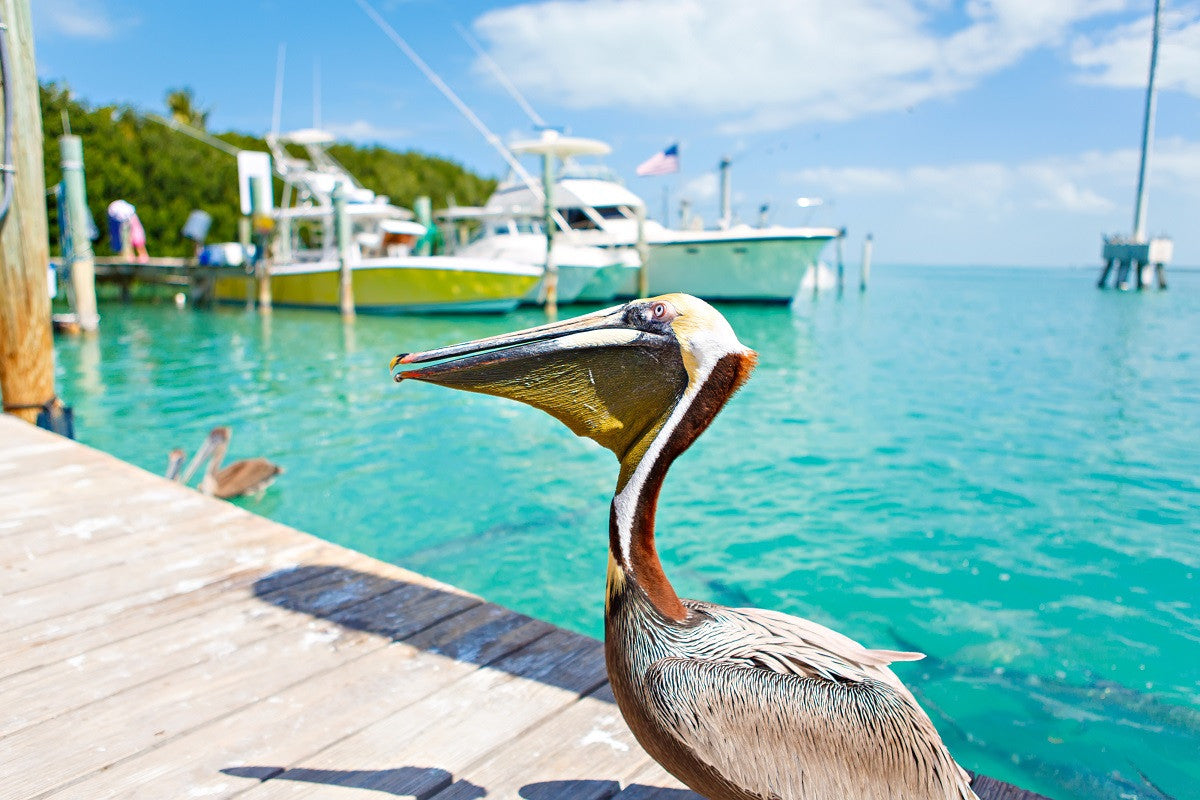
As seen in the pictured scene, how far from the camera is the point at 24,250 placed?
4.86 meters

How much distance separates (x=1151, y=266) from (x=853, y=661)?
4632 cm

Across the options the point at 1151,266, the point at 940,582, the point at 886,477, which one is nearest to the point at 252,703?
the point at 940,582

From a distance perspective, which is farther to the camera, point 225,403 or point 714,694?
point 225,403

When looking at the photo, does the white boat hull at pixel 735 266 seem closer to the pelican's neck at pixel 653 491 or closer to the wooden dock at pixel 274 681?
the wooden dock at pixel 274 681

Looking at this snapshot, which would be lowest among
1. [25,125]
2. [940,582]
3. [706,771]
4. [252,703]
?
[940,582]

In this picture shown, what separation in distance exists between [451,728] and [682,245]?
20.9 m

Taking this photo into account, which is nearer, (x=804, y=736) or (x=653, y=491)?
(x=804, y=736)

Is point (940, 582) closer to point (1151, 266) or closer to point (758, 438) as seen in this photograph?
point (758, 438)

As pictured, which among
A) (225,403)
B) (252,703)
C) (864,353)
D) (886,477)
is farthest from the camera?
(864,353)

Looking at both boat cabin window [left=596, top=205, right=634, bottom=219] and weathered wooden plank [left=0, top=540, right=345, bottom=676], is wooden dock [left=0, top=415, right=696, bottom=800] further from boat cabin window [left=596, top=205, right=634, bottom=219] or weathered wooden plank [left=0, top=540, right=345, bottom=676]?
boat cabin window [left=596, top=205, right=634, bottom=219]

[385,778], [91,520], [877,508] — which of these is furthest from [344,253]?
[385,778]

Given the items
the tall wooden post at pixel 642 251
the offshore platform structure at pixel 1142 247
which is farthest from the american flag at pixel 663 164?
the offshore platform structure at pixel 1142 247

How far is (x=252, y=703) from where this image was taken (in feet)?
6.88

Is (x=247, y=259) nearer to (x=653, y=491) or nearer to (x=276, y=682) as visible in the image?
(x=276, y=682)
